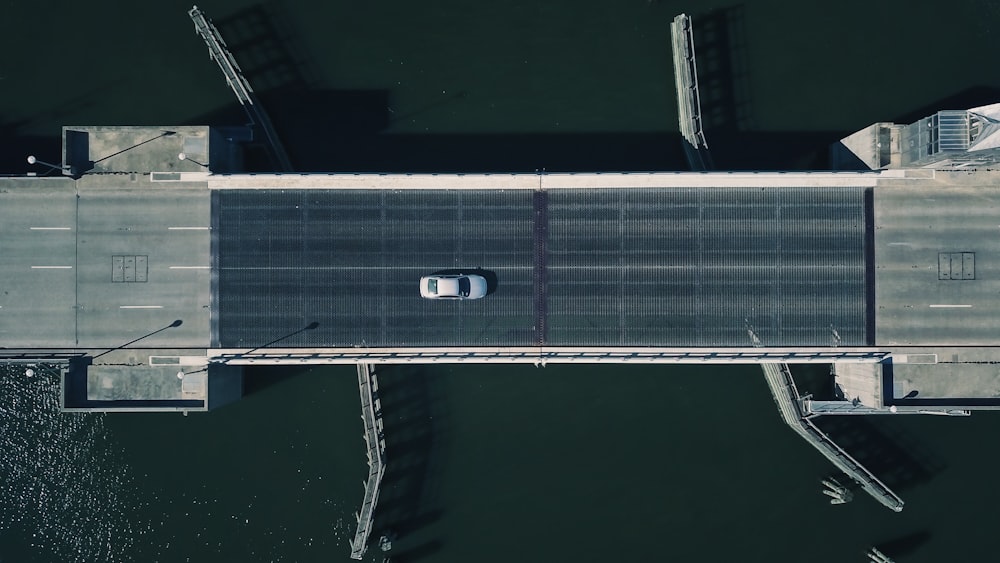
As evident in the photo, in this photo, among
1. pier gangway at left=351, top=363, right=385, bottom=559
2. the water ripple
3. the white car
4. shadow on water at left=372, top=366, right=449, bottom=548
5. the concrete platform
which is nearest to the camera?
the white car

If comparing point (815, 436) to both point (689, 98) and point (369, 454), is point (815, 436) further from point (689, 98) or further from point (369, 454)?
point (369, 454)

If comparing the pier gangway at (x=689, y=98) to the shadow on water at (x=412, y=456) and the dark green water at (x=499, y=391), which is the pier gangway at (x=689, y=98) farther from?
the shadow on water at (x=412, y=456)

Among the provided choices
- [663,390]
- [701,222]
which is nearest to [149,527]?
[663,390]

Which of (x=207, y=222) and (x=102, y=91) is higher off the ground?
(x=102, y=91)

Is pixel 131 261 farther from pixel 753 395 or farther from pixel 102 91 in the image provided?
pixel 753 395

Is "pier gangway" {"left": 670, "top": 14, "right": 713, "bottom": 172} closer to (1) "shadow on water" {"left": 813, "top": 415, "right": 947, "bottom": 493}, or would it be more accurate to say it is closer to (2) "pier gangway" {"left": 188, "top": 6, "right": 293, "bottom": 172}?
(1) "shadow on water" {"left": 813, "top": 415, "right": 947, "bottom": 493}

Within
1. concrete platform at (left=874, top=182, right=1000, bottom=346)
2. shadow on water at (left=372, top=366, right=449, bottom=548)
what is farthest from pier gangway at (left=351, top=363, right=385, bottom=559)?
concrete platform at (left=874, top=182, right=1000, bottom=346)
